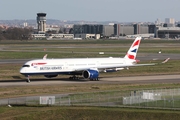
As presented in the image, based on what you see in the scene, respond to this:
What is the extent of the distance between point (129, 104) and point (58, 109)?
7.86 meters

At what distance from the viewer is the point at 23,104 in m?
52.1

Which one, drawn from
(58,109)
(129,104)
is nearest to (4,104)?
(58,109)

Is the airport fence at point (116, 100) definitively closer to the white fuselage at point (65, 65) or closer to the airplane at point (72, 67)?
the white fuselage at point (65, 65)

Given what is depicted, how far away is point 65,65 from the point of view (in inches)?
2945

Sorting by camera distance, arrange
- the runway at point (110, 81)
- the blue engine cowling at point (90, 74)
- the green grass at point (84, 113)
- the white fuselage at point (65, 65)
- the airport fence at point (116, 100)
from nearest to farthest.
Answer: the green grass at point (84, 113)
the airport fence at point (116, 100)
the runway at point (110, 81)
the white fuselage at point (65, 65)
the blue engine cowling at point (90, 74)

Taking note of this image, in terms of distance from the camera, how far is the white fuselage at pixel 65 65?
72062mm

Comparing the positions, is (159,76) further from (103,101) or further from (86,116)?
(86,116)

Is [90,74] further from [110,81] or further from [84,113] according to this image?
[84,113]

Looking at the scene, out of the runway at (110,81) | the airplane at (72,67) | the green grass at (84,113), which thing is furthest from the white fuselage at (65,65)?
the green grass at (84,113)

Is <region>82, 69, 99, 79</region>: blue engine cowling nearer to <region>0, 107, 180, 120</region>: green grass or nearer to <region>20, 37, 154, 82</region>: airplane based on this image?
<region>20, 37, 154, 82</region>: airplane

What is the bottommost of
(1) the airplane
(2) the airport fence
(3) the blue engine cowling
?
(2) the airport fence

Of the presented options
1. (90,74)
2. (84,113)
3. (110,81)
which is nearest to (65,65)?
(90,74)

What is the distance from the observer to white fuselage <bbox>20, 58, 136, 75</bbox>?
236 feet

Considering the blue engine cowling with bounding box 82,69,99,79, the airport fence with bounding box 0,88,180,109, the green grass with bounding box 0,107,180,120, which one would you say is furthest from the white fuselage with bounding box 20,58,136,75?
the green grass with bounding box 0,107,180,120
